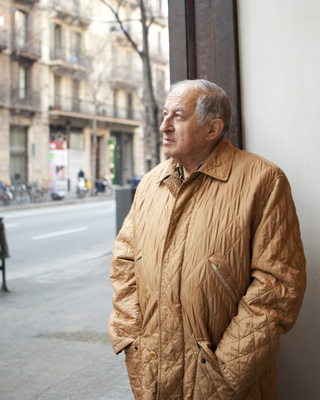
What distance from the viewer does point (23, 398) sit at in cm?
365

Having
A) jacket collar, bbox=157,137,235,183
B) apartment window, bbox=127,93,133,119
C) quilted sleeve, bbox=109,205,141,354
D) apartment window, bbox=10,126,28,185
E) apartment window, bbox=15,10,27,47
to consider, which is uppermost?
apartment window, bbox=15,10,27,47

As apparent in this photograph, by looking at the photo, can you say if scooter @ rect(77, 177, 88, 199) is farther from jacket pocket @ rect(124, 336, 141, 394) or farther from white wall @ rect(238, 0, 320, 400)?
jacket pocket @ rect(124, 336, 141, 394)

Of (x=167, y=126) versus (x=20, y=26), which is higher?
(x=20, y=26)

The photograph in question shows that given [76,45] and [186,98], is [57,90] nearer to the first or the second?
[76,45]

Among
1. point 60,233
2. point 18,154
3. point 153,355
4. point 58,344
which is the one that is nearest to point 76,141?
point 18,154

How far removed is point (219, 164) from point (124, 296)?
28.4 inches

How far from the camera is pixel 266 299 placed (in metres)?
1.89

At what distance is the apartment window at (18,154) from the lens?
31.6 m

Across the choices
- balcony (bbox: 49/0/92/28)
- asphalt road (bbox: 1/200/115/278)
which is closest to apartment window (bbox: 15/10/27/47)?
balcony (bbox: 49/0/92/28)

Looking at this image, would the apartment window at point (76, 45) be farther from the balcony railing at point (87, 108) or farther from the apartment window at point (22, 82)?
the apartment window at point (22, 82)

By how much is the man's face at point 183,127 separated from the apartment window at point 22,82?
31.8m

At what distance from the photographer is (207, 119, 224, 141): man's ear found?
7.04 feet

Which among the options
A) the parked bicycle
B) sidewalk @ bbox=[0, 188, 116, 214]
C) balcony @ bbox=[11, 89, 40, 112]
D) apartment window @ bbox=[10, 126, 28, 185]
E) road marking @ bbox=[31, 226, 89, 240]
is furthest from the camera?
apartment window @ bbox=[10, 126, 28, 185]

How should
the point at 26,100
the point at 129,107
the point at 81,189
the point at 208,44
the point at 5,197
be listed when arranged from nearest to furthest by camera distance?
the point at 208,44
the point at 5,197
the point at 81,189
the point at 26,100
the point at 129,107
